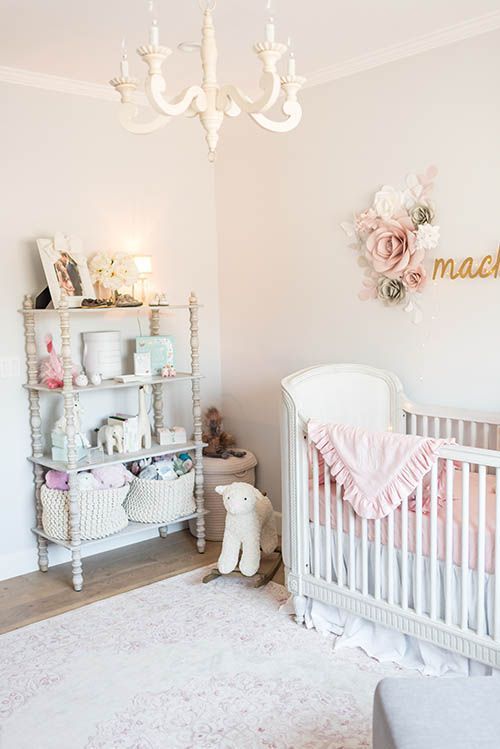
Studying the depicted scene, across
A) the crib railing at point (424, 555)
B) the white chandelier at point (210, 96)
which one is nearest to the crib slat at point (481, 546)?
the crib railing at point (424, 555)

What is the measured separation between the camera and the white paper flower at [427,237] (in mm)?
3203

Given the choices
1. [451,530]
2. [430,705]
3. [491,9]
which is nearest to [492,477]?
[451,530]

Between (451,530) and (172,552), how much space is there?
1819 millimetres

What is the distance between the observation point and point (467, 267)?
3.15 metres

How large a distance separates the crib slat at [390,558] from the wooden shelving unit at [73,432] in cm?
137

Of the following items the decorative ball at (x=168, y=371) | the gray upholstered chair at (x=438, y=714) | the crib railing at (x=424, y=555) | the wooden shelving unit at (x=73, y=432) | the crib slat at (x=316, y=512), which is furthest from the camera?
the decorative ball at (x=168, y=371)

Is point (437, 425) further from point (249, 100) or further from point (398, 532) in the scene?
point (249, 100)

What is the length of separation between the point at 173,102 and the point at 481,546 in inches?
65.0

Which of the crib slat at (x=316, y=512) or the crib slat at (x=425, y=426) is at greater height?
the crib slat at (x=425, y=426)

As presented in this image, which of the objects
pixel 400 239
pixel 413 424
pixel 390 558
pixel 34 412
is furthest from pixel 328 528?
pixel 34 412

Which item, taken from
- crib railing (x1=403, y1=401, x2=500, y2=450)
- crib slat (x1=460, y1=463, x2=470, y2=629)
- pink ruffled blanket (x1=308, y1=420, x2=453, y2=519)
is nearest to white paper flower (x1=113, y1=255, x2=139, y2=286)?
pink ruffled blanket (x1=308, y1=420, x2=453, y2=519)

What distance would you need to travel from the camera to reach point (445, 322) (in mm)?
3268

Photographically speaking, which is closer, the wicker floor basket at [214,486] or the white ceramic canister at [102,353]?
the white ceramic canister at [102,353]

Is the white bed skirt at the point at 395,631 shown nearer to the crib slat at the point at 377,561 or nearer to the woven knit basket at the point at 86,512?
the crib slat at the point at 377,561
